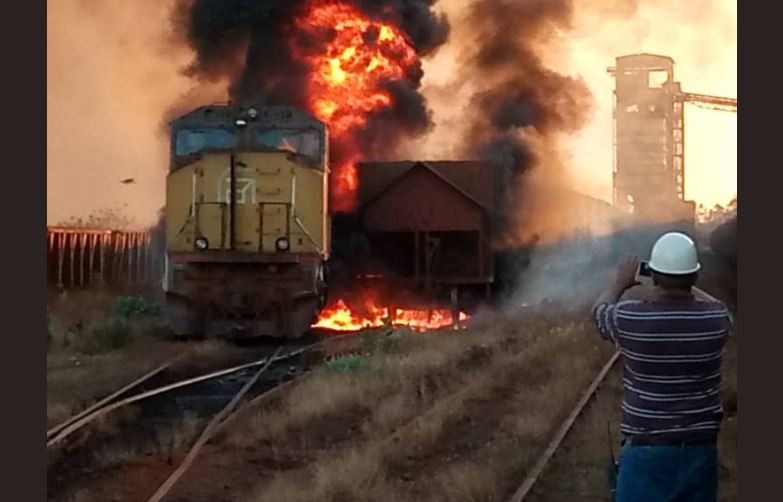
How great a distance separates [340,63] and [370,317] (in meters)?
4.36

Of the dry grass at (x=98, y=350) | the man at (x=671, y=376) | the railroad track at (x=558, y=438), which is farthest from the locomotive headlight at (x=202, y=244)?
the man at (x=671, y=376)

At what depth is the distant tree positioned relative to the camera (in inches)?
547

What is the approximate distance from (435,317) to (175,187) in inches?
168

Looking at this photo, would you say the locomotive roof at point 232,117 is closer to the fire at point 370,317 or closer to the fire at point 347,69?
the fire at point 347,69

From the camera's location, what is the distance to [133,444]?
30.2ft

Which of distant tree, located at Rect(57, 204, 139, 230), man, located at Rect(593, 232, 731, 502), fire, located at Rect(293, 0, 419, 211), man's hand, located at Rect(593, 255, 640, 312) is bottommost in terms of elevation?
man, located at Rect(593, 232, 731, 502)

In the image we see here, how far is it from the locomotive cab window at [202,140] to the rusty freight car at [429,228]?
Result: 2.56 meters

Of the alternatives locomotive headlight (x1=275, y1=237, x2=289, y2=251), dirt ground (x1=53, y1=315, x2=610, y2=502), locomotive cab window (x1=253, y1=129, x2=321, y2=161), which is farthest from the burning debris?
dirt ground (x1=53, y1=315, x2=610, y2=502)

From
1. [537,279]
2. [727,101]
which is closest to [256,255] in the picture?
[537,279]

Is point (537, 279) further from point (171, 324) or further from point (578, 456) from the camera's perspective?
point (578, 456)

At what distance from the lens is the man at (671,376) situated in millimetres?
4797

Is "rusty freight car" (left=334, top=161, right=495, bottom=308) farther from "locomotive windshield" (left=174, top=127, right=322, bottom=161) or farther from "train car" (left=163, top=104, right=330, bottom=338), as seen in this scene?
"locomotive windshield" (left=174, top=127, right=322, bottom=161)

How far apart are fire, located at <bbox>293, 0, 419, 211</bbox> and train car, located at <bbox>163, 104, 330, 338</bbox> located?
2216mm

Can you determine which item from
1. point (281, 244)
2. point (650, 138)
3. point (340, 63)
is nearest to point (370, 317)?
point (281, 244)
